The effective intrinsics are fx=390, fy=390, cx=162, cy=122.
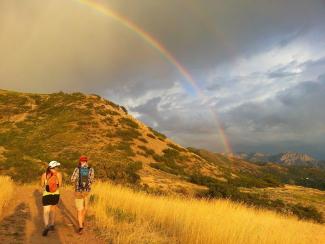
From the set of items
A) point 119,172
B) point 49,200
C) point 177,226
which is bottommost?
point 177,226

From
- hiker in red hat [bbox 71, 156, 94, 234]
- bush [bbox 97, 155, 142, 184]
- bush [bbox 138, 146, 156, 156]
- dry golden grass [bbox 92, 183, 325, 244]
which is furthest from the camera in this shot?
bush [bbox 138, 146, 156, 156]

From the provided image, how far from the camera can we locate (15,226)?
14016 millimetres

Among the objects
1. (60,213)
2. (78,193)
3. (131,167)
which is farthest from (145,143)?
(78,193)

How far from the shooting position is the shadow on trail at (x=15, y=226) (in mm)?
12144

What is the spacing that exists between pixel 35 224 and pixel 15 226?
79 cm

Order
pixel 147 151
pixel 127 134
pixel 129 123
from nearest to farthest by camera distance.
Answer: pixel 147 151 → pixel 127 134 → pixel 129 123

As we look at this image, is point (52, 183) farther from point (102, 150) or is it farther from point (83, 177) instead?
point (102, 150)

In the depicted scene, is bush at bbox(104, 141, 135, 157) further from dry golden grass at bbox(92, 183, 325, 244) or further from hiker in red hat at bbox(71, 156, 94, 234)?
hiker in red hat at bbox(71, 156, 94, 234)

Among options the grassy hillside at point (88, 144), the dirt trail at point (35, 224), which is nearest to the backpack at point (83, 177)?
the dirt trail at point (35, 224)

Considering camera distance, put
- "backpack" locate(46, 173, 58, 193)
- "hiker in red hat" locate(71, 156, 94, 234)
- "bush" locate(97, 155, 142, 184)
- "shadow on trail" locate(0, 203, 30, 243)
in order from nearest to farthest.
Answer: "shadow on trail" locate(0, 203, 30, 243) → "backpack" locate(46, 173, 58, 193) → "hiker in red hat" locate(71, 156, 94, 234) → "bush" locate(97, 155, 142, 184)

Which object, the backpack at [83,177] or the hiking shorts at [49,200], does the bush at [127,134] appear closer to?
the backpack at [83,177]

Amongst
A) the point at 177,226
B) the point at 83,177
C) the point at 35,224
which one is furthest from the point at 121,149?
the point at 83,177

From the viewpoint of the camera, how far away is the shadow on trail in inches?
478

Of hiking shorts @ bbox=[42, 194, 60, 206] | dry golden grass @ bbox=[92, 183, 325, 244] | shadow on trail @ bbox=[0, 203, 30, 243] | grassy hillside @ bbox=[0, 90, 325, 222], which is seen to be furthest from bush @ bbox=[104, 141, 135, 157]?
hiking shorts @ bbox=[42, 194, 60, 206]
